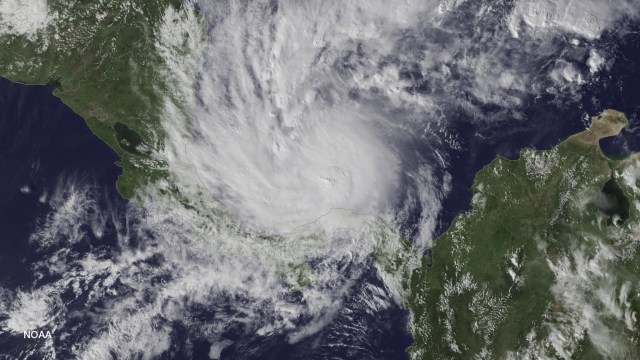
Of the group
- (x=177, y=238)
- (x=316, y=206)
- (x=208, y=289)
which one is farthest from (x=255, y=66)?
(x=208, y=289)

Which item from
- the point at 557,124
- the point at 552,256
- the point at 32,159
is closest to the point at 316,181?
the point at 557,124

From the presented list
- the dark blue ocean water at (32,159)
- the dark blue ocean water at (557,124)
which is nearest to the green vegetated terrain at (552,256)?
the dark blue ocean water at (557,124)

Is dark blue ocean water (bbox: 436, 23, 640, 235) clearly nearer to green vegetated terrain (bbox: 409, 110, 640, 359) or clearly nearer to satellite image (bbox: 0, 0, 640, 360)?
satellite image (bbox: 0, 0, 640, 360)

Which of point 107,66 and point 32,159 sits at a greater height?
point 107,66

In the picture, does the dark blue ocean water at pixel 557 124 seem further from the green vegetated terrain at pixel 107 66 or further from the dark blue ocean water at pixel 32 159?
the dark blue ocean water at pixel 32 159

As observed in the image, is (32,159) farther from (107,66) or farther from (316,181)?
(316,181)
